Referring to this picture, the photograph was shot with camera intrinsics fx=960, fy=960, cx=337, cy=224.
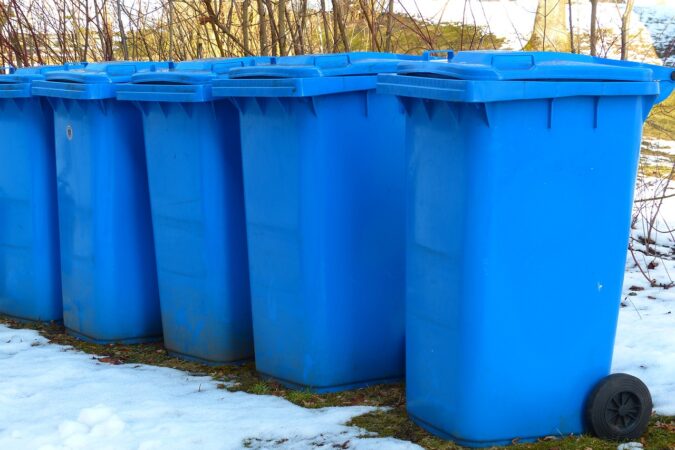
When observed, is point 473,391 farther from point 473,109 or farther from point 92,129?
point 92,129

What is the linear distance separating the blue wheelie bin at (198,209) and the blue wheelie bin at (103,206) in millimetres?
251

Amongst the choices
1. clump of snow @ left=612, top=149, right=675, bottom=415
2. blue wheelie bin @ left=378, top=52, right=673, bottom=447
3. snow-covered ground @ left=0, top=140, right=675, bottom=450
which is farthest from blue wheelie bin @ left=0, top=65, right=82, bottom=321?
clump of snow @ left=612, top=149, right=675, bottom=415

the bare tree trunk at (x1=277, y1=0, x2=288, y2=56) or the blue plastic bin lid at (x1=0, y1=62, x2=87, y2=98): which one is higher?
the bare tree trunk at (x1=277, y1=0, x2=288, y2=56)

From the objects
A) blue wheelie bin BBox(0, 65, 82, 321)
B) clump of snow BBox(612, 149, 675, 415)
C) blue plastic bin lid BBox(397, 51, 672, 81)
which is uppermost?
blue plastic bin lid BBox(397, 51, 672, 81)

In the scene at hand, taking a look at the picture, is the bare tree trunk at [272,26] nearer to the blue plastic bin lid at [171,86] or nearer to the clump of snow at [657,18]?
the blue plastic bin lid at [171,86]

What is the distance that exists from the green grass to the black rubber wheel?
48 millimetres

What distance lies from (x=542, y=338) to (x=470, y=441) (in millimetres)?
445

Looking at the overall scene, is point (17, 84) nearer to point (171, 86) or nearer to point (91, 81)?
point (91, 81)

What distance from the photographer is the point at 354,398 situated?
4.04 metres

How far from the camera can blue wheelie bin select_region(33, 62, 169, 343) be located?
4.88m

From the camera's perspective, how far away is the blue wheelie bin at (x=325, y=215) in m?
3.89

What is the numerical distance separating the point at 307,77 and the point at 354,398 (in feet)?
4.43

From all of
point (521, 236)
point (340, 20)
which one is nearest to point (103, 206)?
point (521, 236)

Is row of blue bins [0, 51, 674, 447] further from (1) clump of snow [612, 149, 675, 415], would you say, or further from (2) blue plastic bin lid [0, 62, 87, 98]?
(1) clump of snow [612, 149, 675, 415]
